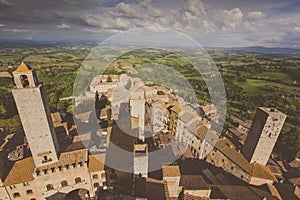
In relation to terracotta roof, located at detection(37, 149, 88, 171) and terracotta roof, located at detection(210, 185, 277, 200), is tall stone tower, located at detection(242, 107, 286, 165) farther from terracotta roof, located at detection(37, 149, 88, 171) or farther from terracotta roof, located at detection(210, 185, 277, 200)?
terracotta roof, located at detection(37, 149, 88, 171)

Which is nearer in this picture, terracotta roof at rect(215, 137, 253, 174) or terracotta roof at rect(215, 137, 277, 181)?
terracotta roof at rect(215, 137, 277, 181)

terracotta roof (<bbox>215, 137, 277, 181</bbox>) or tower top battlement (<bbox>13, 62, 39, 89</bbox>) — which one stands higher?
tower top battlement (<bbox>13, 62, 39, 89</bbox>)

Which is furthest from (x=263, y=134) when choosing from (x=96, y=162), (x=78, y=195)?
(x=78, y=195)

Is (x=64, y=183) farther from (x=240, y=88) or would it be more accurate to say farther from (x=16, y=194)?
(x=240, y=88)

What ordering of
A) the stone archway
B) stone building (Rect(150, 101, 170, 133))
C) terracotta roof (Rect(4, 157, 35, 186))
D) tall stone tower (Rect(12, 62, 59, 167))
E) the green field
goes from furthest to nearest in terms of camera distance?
the green field
stone building (Rect(150, 101, 170, 133))
the stone archway
terracotta roof (Rect(4, 157, 35, 186))
tall stone tower (Rect(12, 62, 59, 167))

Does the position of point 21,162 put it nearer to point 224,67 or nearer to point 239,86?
point 239,86

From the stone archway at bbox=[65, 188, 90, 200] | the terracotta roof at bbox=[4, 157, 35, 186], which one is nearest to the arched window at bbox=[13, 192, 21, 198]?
the terracotta roof at bbox=[4, 157, 35, 186]

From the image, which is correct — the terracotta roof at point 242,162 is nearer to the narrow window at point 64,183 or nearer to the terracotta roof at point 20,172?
the narrow window at point 64,183
